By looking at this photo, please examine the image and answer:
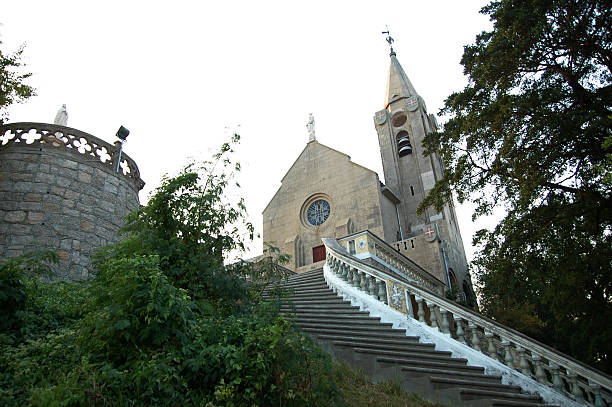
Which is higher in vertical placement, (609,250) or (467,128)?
(467,128)

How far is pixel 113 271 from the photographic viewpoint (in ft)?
15.6

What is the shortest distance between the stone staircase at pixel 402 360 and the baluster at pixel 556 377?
37 cm

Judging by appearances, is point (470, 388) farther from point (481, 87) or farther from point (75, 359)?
point (481, 87)

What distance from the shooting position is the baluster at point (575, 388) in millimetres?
6039

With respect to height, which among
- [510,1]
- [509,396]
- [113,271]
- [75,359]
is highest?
[510,1]

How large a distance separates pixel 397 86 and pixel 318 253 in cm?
1661

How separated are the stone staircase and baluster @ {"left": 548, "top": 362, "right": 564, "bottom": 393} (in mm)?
369

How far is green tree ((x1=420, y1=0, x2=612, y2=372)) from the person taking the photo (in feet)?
28.1

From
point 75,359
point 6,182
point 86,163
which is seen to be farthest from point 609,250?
point 6,182

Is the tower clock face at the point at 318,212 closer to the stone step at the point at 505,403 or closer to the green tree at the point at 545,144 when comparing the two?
the green tree at the point at 545,144

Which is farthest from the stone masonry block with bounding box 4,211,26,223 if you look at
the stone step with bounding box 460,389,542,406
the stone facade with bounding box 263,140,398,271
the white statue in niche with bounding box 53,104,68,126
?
the stone facade with bounding box 263,140,398,271

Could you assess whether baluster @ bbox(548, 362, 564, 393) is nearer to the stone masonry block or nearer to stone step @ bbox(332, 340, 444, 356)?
stone step @ bbox(332, 340, 444, 356)

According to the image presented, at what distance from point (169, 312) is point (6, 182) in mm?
6962

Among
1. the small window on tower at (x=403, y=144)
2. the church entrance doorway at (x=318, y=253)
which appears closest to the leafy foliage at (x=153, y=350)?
the church entrance doorway at (x=318, y=253)
